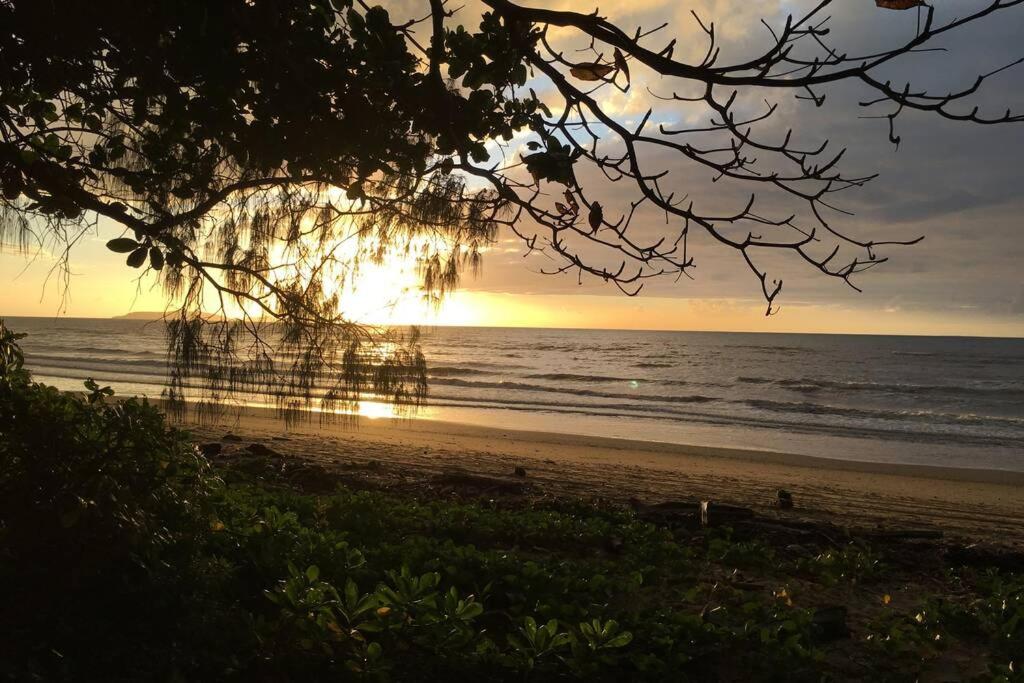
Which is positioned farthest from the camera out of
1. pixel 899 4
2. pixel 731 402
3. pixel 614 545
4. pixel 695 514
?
pixel 731 402

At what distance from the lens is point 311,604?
2.70 metres

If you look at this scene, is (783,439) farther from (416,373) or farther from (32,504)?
(32,504)

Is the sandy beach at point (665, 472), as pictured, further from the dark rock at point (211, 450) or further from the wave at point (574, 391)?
the wave at point (574, 391)

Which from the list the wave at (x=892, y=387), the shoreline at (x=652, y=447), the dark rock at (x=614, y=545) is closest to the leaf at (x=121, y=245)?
the dark rock at (x=614, y=545)

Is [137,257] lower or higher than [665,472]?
higher

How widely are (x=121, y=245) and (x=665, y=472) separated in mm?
8980

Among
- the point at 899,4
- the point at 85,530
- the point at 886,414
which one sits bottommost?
the point at 886,414

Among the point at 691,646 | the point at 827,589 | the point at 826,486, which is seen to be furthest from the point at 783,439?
the point at 691,646

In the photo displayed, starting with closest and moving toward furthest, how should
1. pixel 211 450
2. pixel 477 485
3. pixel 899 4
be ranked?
pixel 899 4, pixel 477 485, pixel 211 450

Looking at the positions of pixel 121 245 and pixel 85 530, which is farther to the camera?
pixel 121 245

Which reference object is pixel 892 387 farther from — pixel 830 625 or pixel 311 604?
pixel 311 604

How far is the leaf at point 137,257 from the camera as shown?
3297 mm

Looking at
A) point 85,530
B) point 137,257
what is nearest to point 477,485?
point 137,257

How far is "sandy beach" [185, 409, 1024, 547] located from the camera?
8.22 m
